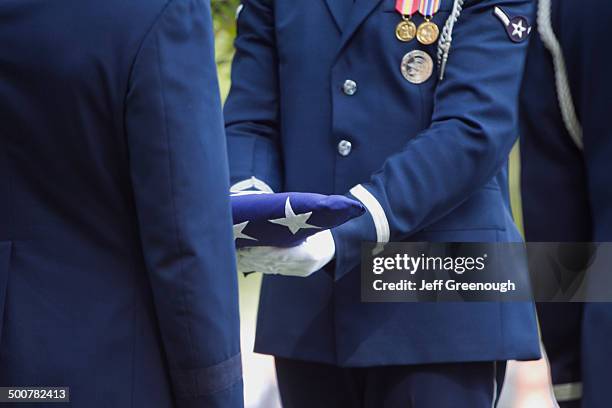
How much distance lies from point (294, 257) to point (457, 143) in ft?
1.30

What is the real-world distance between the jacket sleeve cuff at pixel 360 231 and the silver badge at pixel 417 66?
25cm

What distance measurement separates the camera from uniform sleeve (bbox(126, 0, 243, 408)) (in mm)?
1982

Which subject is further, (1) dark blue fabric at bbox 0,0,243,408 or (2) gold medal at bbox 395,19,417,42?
(2) gold medal at bbox 395,19,417,42

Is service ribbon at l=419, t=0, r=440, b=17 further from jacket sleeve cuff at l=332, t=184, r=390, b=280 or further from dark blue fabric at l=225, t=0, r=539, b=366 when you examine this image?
jacket sleeve cuff at l=332, t=184, r=390, b=280

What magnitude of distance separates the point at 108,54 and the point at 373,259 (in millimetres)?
809

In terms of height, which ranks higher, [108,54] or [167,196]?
[108,54]

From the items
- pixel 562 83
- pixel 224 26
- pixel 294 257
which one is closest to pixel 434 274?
pixel 294 257

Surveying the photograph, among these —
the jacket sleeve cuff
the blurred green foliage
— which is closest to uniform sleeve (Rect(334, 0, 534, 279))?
the jacket sleeve cuff

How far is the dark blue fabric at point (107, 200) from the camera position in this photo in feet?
6.49

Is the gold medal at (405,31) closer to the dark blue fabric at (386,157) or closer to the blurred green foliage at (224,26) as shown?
the dark blue fabric at (386,157)

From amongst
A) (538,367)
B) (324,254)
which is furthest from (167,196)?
(538,367)

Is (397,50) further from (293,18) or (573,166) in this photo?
(573,166)

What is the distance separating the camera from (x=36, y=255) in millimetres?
1999

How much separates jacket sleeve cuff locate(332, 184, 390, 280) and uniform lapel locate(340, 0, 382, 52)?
32cm
